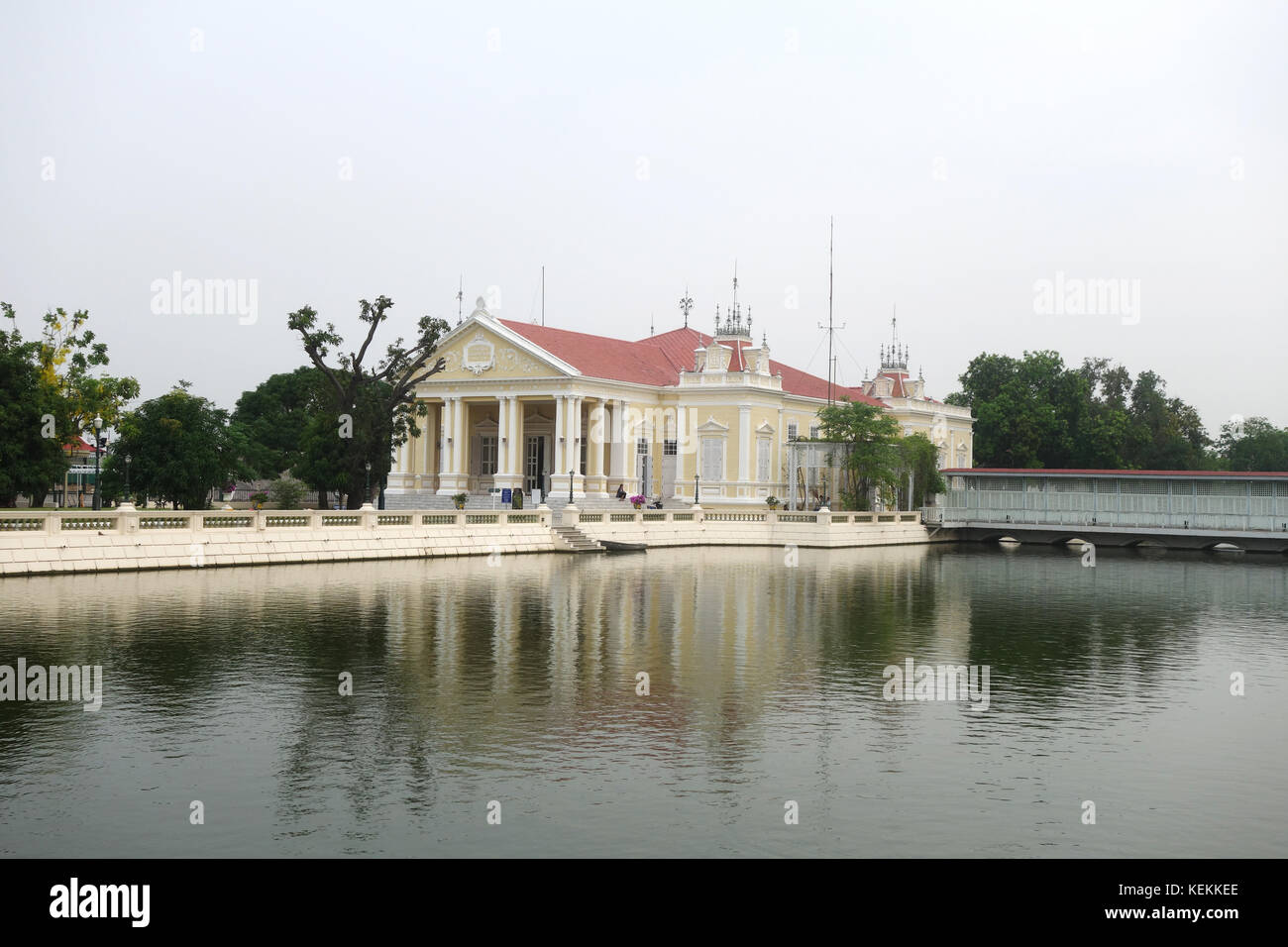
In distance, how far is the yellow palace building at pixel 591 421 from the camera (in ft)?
188

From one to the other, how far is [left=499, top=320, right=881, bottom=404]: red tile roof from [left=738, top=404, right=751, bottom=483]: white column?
3287 millimetres

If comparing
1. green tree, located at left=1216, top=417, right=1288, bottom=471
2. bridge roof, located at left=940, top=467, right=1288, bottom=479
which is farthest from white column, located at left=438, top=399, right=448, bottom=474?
green tree, located at left=1216, top=417, right=1288, bottom=471

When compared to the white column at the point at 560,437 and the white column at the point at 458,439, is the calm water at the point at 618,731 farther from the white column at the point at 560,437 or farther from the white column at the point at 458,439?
the white column at the point at 458,439

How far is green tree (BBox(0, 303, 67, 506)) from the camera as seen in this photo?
40.4 metres

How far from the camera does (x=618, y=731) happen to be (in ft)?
44.0

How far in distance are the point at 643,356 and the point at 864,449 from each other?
44.9 feet

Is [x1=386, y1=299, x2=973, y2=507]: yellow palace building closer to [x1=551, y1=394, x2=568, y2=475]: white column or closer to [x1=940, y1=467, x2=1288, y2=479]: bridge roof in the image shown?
[x1=551, y1=394, x2=568, y2=475]: white column

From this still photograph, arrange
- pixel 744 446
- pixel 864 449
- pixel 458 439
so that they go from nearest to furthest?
pixel 864 449 < pixel 744 446 < pixel 458 439

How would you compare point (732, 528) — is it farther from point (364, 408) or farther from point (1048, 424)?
point (1048, 424)

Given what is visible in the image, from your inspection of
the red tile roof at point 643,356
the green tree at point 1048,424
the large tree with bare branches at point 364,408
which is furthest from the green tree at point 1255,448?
the large tree with bare branches at point 364,408

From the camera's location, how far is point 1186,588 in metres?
33.9

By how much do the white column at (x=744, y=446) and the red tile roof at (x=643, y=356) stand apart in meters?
3.29

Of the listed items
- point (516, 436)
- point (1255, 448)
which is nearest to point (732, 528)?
point (516, 436)

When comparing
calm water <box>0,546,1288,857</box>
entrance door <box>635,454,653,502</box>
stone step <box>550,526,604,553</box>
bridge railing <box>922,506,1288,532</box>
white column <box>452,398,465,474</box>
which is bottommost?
calm water <box>0,546,1288,857</box>
